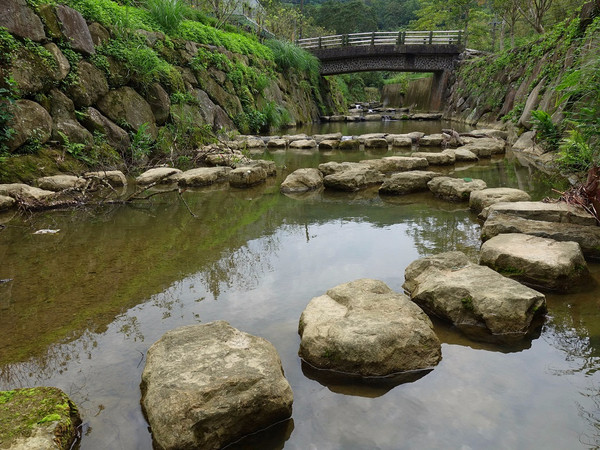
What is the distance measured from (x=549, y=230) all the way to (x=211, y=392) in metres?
2.98

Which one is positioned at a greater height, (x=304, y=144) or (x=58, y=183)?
(x=58, y=183)

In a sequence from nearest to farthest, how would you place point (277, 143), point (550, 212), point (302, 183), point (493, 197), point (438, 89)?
point (550, 212), point (493, 197), point (302, 183), point (277, 143), point (438, 89)

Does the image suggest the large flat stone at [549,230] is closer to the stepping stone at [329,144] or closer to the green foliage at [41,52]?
the green foliage at [41,52]

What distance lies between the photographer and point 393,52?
22312mm

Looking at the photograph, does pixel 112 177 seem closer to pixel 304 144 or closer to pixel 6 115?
pixel 6 115

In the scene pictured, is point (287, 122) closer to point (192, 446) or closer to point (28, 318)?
point (28, 318)

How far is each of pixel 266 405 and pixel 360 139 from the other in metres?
9.92

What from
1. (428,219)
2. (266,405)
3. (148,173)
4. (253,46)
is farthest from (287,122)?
(266,405)

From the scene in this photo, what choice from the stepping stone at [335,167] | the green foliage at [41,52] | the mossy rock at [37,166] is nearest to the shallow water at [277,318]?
the mossy rock at [37,166]

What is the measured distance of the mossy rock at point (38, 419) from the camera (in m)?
1.51

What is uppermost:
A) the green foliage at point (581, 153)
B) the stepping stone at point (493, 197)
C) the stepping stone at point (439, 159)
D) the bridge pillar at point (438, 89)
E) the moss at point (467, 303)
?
the green foliage at point (581, 153)

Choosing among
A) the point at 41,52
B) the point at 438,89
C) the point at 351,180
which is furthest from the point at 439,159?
the point at 438,89

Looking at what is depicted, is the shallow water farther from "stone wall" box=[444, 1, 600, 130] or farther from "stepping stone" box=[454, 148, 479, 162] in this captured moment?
"stepping stone" box=[454, 148, 479, 162]

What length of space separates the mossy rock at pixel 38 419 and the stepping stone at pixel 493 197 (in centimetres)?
416
